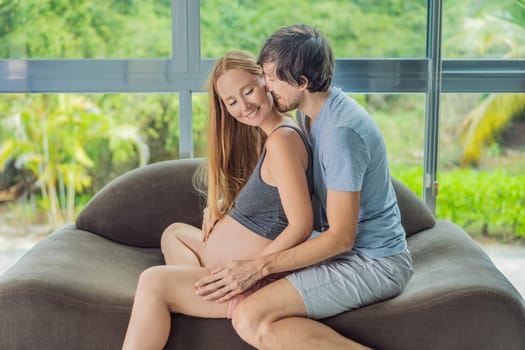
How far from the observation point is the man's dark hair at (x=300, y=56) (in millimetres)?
2092

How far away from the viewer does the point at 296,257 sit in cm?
212

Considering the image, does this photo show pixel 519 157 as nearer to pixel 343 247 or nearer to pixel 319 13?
pixel 319 13

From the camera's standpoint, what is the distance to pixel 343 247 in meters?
2.11

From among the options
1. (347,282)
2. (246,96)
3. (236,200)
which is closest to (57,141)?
(236,200)

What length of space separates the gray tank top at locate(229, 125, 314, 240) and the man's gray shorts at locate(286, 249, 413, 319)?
0.20 m

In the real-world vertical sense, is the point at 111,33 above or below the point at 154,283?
above

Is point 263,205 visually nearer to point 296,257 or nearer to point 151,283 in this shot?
point 296,257

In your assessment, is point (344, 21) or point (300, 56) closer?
point (300, 56)

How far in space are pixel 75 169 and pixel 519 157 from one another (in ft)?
7.45

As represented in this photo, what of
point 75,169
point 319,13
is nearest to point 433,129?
point 319,13

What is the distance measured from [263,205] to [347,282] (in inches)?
14.8

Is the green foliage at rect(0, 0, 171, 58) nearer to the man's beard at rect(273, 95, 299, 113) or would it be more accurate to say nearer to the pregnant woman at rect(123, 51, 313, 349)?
A: the pregnant woman at rect(123, 51, 313, 349)

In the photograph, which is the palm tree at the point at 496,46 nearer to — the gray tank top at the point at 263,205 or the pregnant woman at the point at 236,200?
the pregnant woman at the point at 236,200

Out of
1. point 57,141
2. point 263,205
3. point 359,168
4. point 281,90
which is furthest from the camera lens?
point 57,141
